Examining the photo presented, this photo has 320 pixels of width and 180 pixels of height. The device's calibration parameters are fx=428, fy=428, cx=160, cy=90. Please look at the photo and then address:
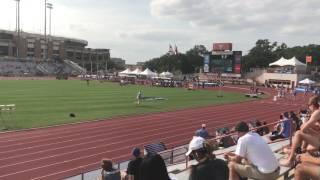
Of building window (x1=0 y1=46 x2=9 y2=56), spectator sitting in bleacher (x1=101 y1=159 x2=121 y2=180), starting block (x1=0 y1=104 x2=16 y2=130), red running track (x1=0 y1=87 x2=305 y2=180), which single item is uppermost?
building window (x1=0 y1=46 x2=9 y2=56)

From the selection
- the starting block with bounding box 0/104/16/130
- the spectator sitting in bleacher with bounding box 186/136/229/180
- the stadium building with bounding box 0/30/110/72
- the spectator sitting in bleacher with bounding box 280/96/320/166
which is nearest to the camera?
the spectator sitting in bleacher with bounding box 186/136/229/180

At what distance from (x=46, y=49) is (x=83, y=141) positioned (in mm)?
149941

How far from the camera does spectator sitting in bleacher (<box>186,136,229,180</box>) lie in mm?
5508

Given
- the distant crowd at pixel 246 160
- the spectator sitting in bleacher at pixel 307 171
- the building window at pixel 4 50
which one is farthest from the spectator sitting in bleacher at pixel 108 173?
the building window at pixel 4 50

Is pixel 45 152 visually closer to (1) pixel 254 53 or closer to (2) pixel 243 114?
(2) pixel 243 114

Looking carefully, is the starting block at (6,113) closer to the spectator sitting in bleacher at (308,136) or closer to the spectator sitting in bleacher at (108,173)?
the spectator sitting in bleacher at (108,173)

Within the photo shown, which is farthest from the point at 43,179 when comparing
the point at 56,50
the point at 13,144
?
the point at 56,50

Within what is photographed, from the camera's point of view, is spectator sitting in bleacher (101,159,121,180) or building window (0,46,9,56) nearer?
spectator sitting in bleacher (101,159,121,180)

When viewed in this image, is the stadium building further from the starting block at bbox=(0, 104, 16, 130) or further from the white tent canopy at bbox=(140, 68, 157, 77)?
the starting block at bbox=(0, 104, 16, 130)

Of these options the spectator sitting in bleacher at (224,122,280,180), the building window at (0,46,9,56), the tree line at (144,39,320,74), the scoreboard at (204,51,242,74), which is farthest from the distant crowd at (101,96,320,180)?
the building window at (0,46,9,56)

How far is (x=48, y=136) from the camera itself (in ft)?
68.0

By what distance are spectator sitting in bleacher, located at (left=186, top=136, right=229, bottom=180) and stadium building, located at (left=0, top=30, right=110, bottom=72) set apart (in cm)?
14186

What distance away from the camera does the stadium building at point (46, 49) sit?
15525 cm

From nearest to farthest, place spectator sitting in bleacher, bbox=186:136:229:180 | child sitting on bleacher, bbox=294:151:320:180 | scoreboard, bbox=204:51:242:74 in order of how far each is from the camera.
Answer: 1. spectator sitting in bleacher, bbox=186:136:229:180
2. child sitting on bleacher, bbox=294:151:320:180
3. scoreboard, bbox=204:51:242:74
